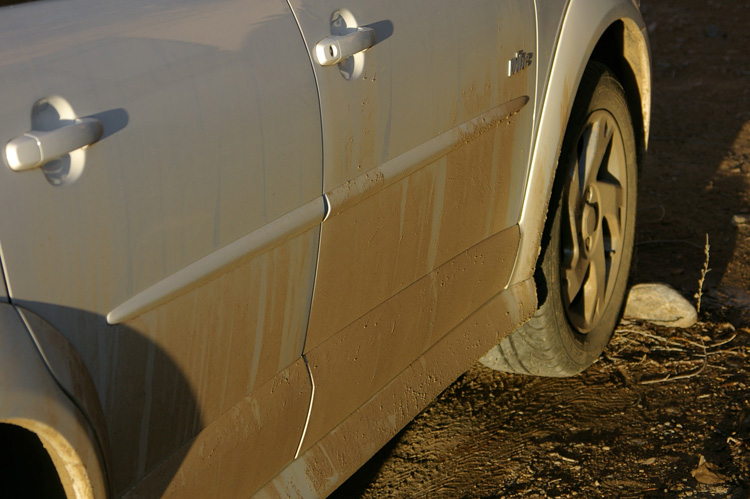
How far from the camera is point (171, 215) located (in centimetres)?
144

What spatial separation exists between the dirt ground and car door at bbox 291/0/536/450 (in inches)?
24.1

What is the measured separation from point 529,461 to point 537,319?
0.45 m

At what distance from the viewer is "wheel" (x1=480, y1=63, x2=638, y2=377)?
113 inches

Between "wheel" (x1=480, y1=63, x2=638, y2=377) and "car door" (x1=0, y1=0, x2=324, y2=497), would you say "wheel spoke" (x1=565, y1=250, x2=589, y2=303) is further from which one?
"car door" (x1=0, y1=0, x2=324, y2=497)

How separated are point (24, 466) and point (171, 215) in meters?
0.47

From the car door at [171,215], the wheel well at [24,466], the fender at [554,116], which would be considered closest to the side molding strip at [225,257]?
the car door at [171,215]

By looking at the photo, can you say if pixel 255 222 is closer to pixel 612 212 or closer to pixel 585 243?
pixel 585 243

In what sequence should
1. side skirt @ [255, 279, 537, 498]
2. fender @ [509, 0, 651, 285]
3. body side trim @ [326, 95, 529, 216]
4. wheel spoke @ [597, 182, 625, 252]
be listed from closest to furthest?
1. body side trim @ [326, 95, 529, 216]
2. side skirt @ [255, 279, 537, 498]
3. fender @ [509, 0, 651, 285]
4. wheel spoke @ [597, 182, 625, 252]

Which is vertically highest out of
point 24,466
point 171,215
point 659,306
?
point 171,215

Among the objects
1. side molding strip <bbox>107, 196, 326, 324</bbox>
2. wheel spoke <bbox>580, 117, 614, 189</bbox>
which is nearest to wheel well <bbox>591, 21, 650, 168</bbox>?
wheel spoke <bbox>580, 117, 614, 189</bbox>

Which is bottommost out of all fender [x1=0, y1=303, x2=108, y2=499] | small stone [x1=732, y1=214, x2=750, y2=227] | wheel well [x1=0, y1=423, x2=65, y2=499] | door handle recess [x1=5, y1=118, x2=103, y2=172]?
small stone [x1=732, y1=214, x2=750, y2=227]

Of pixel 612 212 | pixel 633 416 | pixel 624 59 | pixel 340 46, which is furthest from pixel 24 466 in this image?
pixel 624 59

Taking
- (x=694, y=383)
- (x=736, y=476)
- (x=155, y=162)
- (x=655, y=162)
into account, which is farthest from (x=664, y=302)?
(x=155, y=162)

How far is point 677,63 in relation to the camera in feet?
24.6
